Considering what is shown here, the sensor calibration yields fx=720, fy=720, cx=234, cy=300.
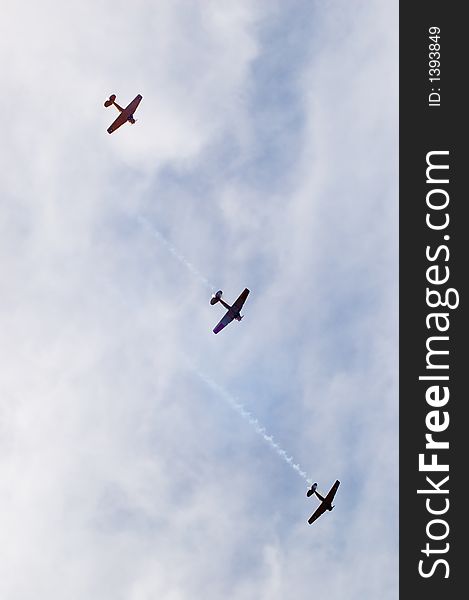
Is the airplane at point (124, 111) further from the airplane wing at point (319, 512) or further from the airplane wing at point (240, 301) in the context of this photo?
the airplane wing at point (319, 512)

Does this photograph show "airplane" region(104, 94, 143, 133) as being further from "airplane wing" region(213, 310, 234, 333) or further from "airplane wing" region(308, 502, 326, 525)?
"airplane wing" region(308, 502, 326, 525)

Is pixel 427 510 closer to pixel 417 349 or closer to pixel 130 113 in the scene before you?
pixel 417 349

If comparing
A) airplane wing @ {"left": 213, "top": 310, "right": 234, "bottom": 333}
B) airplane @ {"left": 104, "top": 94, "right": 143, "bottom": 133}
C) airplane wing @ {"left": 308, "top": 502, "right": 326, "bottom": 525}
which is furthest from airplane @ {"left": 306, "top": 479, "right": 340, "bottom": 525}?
airplane @ {"left": 104, "top": 94, "right": 143, "bottom": 133}

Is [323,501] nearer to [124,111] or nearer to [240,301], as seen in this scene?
[240,301]

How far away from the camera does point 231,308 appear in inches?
6211

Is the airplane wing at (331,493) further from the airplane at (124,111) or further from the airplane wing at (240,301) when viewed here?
the airplane at (124,111)

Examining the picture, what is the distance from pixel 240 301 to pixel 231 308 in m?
2.57

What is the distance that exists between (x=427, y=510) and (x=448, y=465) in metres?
7.27

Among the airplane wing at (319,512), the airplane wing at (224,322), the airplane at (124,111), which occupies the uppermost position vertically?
the airplane at (124,111)


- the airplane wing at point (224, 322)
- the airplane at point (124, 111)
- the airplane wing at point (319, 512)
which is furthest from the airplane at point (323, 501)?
the airplane at point (124, 111)

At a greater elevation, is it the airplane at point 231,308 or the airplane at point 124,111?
the airplane at point 124,111

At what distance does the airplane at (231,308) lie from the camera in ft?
511

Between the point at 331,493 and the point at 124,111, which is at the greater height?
the point at 124,111

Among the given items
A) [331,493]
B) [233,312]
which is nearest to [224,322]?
[233,312]
